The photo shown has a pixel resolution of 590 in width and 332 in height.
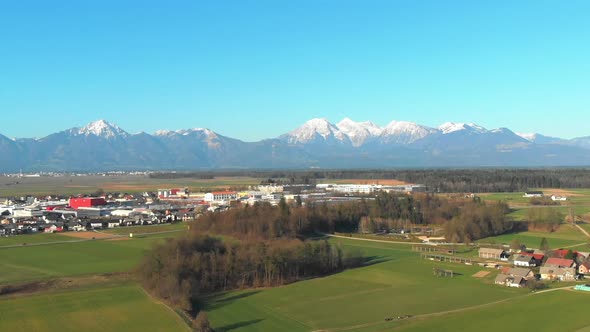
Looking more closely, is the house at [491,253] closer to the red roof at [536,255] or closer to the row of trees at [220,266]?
the red roof at [536,255]

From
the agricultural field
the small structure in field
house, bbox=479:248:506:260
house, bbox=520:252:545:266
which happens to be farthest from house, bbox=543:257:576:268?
the agricultural field

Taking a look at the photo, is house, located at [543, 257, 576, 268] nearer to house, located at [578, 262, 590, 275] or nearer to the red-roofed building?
house, located at [578, 262, 590, 275]

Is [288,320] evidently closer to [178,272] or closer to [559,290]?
[178,272]

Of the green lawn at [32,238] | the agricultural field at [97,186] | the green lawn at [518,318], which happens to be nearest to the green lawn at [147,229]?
the green lawn at [32,238]

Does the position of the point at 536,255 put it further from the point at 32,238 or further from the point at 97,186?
the point at 97,186

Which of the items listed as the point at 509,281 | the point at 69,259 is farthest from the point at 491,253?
the point at 69,259

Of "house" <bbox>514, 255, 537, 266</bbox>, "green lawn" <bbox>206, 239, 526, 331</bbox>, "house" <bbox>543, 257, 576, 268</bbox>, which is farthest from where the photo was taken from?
"house" <bbox>514, 255, 537, 266</bbox>
